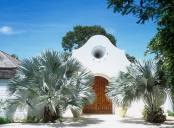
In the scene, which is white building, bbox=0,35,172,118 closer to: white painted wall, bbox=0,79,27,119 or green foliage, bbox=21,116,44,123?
white painted wall, bbox=0,79,27,119

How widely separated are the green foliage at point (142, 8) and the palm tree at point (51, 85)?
399cm

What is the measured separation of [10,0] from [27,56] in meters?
7.00

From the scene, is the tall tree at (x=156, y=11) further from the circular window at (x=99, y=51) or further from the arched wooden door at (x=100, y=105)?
the arched wooden door at (x=100, y=105)

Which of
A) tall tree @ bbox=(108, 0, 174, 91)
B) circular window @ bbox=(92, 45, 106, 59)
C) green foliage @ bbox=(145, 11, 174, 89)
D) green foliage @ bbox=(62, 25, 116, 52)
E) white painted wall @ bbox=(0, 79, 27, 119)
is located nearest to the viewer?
green foliage @ bbox=(145, 11, 174, 89)

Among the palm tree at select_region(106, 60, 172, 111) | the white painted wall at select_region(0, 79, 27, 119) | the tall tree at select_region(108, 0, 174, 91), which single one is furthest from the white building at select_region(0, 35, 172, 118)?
the tall tree at select_region(108, 0, 174, 91)

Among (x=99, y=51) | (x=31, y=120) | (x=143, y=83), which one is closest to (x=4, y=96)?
(x=31, y=120)

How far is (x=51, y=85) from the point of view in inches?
376

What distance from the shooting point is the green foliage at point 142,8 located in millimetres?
7805

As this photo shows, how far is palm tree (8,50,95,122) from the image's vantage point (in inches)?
360

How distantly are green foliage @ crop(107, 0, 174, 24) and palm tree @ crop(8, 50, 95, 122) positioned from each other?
3986mm

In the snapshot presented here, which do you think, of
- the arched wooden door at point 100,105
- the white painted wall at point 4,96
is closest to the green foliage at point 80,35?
the arched wooden door at point 100,105

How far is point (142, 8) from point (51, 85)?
561cm

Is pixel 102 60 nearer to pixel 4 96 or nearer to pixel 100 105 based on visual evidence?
pixel 100 105

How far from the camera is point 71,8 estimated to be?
16406 mm
